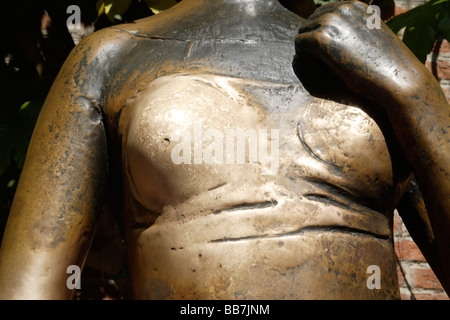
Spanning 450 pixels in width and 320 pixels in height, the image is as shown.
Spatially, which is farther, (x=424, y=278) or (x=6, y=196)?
(x=424, y=278)

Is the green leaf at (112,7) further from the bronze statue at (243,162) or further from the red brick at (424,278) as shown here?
the red brick at (424,278)

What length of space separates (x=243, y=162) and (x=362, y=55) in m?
0.23

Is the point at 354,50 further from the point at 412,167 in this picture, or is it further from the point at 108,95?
the point at 108,95

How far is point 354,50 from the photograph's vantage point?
2.61 ft

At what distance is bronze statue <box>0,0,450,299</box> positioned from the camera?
743mm

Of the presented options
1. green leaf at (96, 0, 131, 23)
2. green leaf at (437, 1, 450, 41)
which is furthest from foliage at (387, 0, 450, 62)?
green leaf at (96, 0, 131, 23)

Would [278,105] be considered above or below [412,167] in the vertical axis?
above

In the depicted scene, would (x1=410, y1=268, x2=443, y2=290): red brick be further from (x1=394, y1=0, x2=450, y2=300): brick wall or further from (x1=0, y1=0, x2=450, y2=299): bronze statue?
(x1=0, y1=0, x2=450, y2=299): bronze statue

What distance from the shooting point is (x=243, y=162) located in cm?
77

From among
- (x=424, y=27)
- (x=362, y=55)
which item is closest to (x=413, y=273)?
(x=424, y=27)

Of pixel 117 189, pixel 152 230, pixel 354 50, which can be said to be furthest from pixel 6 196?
pixel 354 50

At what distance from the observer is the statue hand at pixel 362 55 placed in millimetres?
786

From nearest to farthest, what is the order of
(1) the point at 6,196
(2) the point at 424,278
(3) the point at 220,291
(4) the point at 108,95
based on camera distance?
(3) the point at 220,291
(4) the point at 108,95
(1) the point at 6,196
(2) the point at 424,278
